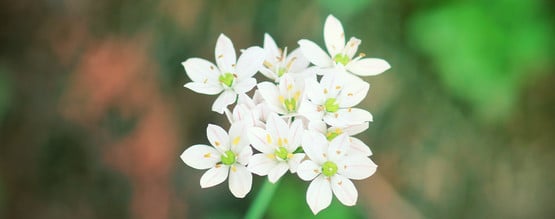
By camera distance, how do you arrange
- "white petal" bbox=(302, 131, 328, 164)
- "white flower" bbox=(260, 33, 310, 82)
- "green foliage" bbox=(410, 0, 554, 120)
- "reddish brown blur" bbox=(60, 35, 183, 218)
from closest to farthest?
"white petal" bbox=(302, 131, 328, 164), "white flower" bbox=(260, 33, 310, 82), "green foliage" bbox=(410, 0, 554, 120), "reddish brown blur" bbox=(60, 35, 183, 218)

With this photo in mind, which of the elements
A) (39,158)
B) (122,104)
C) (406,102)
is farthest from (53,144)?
(406,102)

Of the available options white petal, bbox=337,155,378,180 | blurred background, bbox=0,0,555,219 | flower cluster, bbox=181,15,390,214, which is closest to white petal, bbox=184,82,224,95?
flower cluster, bbox=181,15,390,214

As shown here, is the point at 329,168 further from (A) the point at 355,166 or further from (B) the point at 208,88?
(B) the point at 208,88

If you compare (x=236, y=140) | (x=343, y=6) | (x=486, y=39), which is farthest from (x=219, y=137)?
(x=486, y=39)

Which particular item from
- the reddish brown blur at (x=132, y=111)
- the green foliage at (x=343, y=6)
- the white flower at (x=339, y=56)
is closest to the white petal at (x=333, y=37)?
the white flower at (x=339, y=56)

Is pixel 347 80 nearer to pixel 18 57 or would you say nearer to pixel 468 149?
pixel 468 149

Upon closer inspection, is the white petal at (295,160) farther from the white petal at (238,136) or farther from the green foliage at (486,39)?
the green foliage at (486,39)

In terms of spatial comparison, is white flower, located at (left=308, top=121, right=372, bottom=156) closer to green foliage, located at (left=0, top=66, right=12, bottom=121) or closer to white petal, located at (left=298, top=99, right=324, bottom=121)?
white petal, located at (left=298, top=99, right=324, bottom=121)
